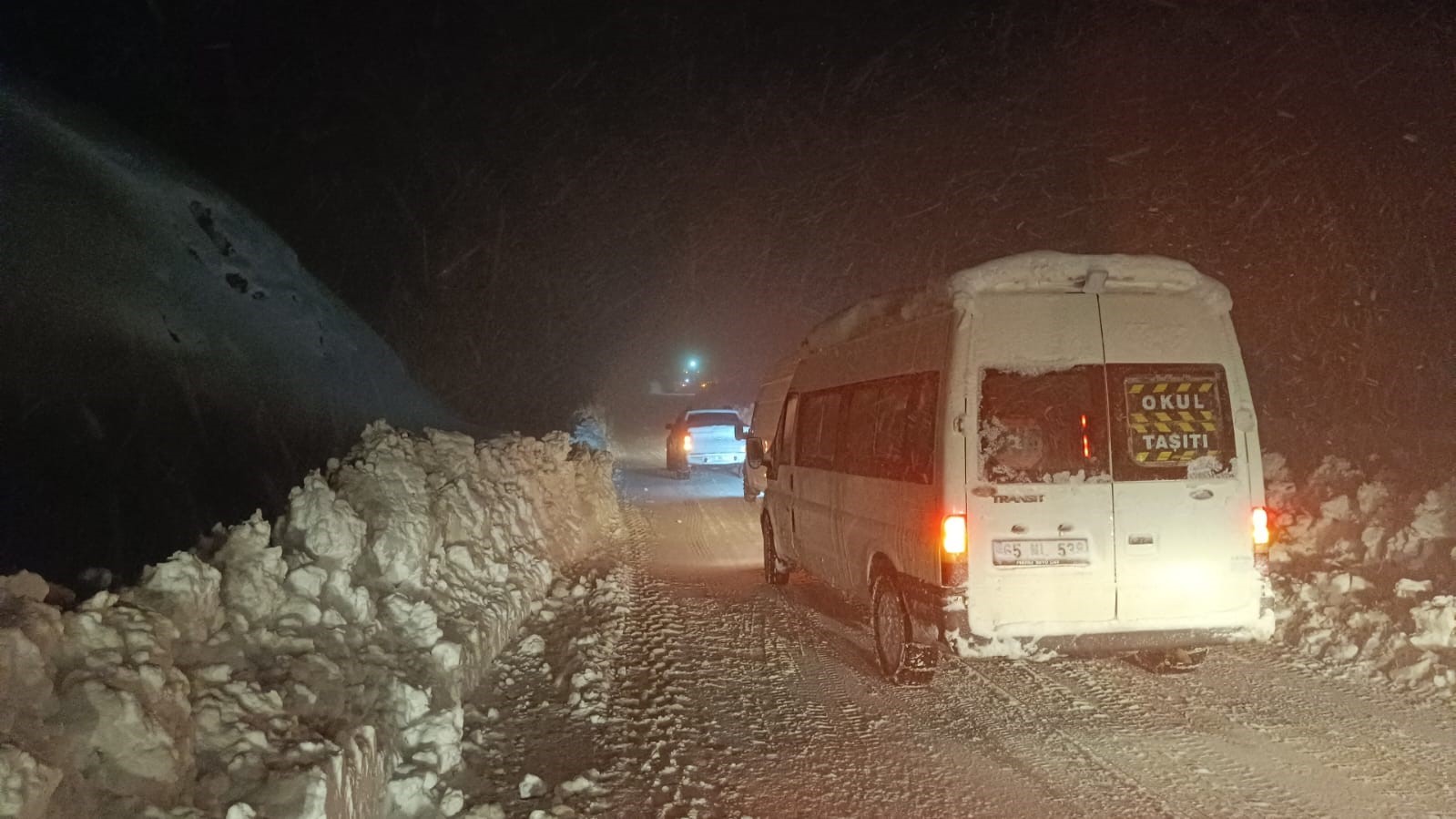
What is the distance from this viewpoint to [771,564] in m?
10.8

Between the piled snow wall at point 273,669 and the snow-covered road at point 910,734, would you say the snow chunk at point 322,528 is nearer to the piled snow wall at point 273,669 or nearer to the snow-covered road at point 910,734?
the piled snow wall at point 273,669

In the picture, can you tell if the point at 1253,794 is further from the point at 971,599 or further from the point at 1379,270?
the point at 1379,270

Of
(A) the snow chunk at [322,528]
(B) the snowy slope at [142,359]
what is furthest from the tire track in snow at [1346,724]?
(B) the snowy slope at [142,359]

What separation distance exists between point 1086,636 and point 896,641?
1.30m

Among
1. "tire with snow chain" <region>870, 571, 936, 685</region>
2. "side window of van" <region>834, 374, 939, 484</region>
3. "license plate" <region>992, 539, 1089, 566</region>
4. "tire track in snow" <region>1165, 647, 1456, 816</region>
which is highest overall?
"side window of van" <region>834, 374, 939, 484</region>

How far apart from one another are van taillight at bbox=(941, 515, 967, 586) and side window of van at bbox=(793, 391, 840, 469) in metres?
2.45

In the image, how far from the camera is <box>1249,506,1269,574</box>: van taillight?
627 centimetres

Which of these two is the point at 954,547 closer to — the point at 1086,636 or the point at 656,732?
the point at 1086,636

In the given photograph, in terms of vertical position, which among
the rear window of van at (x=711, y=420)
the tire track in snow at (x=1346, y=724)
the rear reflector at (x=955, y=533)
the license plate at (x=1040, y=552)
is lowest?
the tire track in snow at (x=1346, y=724)

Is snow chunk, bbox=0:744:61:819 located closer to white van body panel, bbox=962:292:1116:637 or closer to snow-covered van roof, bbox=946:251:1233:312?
white van body panel, bbox=962:292:1116:637

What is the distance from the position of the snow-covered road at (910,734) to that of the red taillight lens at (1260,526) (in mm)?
1014

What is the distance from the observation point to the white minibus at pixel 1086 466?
607 centimetres

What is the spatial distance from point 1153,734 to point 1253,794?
36.3 inches

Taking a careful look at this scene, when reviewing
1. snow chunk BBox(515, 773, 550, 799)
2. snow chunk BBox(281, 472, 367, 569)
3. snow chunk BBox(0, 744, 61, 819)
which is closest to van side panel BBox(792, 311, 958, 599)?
snow chunk BBox(515, 773, 550, 799)
